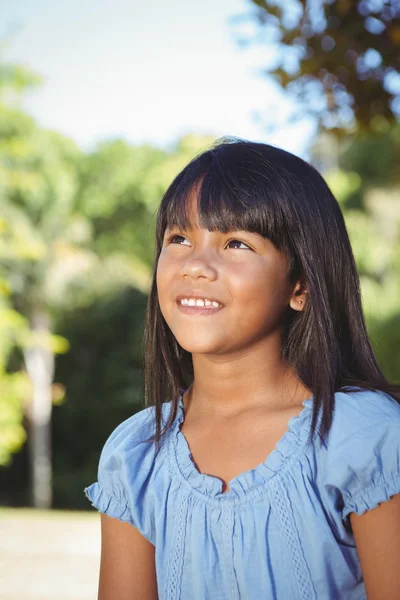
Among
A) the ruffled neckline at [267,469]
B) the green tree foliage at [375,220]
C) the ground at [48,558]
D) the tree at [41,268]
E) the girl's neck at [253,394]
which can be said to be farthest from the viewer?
the tree at [41,268]

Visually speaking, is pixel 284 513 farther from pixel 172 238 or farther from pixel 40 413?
pixel 40 413

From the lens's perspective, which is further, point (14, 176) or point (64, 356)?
point (64, 356)

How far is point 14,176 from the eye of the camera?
36.0ft

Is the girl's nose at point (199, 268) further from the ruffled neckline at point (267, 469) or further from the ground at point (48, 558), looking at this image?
the ground at point (48, 558)

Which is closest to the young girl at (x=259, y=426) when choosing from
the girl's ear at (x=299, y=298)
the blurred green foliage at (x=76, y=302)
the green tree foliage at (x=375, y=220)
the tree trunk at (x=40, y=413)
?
the girl's ear at (x=299, y=298)

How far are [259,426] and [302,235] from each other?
1.39 feet

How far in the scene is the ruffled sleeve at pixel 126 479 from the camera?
169cm

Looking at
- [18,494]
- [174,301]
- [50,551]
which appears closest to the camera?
[174,301]

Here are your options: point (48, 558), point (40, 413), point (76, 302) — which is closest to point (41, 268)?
point (76, 302)

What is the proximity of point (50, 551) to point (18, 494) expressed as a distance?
11.2 m

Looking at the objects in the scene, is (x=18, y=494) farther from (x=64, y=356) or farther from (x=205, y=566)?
(x=205, y=566)

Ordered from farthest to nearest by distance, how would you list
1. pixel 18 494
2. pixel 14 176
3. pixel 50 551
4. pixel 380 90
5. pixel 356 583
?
pixel 18 494
pixel 14 176
pixel 50 551
pixel 380 90
pixel 356 583

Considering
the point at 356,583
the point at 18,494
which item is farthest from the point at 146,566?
the point at 18,494

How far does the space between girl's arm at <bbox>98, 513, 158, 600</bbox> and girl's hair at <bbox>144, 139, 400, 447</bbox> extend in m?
0.22
